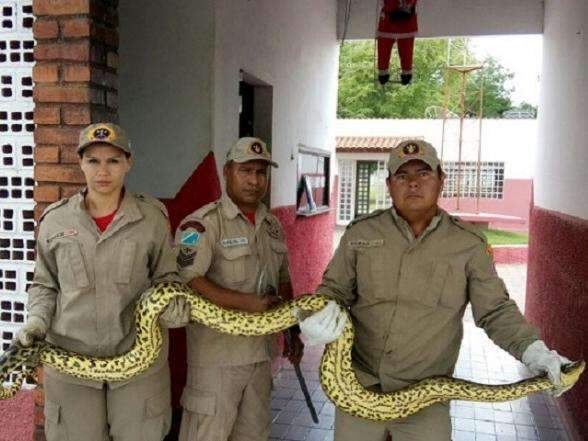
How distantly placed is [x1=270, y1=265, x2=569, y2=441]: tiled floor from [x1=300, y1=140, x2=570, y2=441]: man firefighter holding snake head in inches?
75.1

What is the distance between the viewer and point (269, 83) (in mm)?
5742

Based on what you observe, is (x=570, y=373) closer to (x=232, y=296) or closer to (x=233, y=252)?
(x=232, y=296)

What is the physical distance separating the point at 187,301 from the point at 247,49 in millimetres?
2864

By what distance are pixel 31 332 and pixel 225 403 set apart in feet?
3.64

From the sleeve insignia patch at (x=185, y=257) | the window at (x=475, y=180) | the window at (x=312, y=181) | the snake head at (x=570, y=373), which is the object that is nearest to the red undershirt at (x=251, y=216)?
the sleeve insignia patch at (x=185, y=257)

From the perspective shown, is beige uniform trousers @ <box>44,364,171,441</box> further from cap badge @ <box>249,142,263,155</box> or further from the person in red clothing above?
the person in red clothing above

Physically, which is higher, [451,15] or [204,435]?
[451,15]

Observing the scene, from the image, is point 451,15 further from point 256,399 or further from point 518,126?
point 518,126

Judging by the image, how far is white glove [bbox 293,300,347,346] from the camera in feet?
8.61

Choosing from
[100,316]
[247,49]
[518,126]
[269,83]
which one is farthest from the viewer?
[518,126]

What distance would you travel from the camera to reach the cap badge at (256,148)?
3.22 m

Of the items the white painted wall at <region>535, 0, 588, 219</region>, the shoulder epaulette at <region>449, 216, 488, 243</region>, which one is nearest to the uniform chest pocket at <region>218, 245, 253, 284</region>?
the shoulder epaulette at <region>449, 216, 488, 243</region>

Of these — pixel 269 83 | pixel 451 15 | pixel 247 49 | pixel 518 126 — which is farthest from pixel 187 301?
pixel 518 126

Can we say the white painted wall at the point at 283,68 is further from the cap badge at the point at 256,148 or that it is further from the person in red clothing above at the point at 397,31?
the cap badge at the point at 256,148
